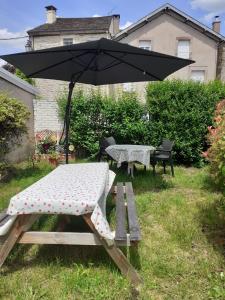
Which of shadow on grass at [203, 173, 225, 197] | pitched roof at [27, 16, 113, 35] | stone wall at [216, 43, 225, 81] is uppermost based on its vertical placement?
pitched roof at [27, 16, 113, 35]

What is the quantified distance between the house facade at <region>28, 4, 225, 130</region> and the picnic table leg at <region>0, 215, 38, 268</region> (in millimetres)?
18140

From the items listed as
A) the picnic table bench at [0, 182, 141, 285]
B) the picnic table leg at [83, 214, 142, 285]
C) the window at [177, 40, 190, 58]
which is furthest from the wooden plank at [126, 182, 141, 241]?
the window at [177, 40, 190, 58]

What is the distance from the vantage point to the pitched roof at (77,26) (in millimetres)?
20828

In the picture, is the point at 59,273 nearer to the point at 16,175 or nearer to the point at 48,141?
the point at 16,175

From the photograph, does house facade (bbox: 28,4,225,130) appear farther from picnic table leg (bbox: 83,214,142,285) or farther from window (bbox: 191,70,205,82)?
picnic table leg (bbox: 83,214,142,285)

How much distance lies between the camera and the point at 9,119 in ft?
21.1

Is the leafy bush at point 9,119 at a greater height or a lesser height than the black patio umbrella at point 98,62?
lesser

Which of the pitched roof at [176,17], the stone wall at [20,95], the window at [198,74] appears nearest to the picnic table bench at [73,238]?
the stone wall at [20,95]

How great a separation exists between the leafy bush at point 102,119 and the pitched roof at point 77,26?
1290cm

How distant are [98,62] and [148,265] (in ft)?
13.6

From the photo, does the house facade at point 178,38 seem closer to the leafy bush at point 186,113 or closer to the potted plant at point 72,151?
the leafy bush at point 186,113

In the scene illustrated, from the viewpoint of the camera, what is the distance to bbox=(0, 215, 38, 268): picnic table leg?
268 centimetres

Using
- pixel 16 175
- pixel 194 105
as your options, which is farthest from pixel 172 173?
pixel 16 175

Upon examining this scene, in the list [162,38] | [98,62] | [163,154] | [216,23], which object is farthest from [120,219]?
[216,23]
